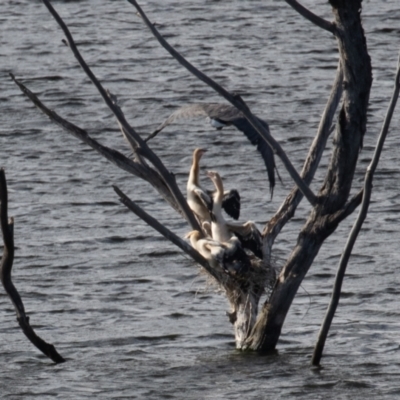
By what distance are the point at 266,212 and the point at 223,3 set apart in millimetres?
10054

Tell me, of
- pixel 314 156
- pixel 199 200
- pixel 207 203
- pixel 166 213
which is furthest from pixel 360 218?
pixel 166 213

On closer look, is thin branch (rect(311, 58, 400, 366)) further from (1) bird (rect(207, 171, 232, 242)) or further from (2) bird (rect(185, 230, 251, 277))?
(1) bird (rect(207, 171, 232, 242))

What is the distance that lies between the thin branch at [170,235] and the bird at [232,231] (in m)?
0.42

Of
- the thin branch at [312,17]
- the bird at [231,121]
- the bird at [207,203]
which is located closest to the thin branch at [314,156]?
the bird at [231,121]

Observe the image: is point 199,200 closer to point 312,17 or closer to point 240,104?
point 240,104

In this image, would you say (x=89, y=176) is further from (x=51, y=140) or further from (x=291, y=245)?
(x=291, y=245)

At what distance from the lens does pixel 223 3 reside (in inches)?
975

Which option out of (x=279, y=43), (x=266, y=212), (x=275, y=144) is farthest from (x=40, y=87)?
(x=275, y=144)

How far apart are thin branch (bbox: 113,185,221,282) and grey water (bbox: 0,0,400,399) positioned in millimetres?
932

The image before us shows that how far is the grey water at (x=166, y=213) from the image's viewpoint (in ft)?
35.9

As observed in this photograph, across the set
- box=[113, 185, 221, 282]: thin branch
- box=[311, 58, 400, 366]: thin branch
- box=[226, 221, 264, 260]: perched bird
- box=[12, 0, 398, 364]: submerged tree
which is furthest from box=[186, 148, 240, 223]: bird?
box=[311, 58, 400, 366]: thin branch

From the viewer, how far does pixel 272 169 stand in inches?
408

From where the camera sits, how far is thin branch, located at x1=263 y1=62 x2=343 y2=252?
10.0 meters

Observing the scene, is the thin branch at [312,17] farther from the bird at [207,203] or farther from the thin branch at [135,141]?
the bird at [207,203]
